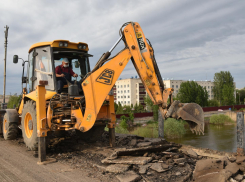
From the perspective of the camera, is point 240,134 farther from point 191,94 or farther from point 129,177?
point 191,94

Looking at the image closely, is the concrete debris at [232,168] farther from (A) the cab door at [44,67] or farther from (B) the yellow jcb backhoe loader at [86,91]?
(A) the cab door at [44,67]

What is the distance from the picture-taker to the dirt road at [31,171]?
418 centimetres

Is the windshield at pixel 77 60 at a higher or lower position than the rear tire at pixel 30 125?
higher

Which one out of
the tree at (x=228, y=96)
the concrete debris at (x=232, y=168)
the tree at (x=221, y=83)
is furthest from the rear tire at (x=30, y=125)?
the tree at (x=221, y=83)

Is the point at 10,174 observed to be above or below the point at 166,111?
below

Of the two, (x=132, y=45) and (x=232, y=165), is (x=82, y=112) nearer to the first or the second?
(x=132, y=45)

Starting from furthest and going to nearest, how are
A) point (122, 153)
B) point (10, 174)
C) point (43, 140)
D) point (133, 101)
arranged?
point (133, 101), point (43, 140), point (122, 153), point (10, 174)

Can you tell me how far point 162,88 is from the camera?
5.09 m

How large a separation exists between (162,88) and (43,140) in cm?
306

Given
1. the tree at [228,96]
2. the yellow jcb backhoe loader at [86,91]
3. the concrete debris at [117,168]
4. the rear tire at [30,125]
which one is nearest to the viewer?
the concrete debris at [117,168]

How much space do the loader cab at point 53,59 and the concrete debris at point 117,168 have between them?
Result: 2445mm

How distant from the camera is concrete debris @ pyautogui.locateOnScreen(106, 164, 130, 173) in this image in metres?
4.29

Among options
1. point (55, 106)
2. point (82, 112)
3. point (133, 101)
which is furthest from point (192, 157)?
point (133, 101)

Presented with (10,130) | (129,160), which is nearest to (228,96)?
(10,130)
